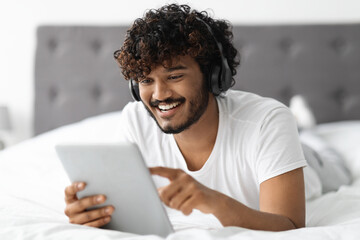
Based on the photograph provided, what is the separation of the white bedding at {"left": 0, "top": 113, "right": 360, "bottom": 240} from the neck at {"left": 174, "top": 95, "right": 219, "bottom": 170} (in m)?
0.16

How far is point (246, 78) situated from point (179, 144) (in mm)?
1034

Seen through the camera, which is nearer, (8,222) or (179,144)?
(8,222)

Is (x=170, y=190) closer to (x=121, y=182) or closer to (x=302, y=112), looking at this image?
(x=121, y=182)

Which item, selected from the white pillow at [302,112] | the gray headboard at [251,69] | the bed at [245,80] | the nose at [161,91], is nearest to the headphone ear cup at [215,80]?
the nose at [161,91]

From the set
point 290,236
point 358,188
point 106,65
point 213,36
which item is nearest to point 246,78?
point 106,65

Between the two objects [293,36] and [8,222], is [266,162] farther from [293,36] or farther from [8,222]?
[293,36]

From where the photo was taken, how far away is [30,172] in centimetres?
151

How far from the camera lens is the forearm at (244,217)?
2.77ft

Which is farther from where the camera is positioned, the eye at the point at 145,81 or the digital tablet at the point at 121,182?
the eye at the point at 145,81

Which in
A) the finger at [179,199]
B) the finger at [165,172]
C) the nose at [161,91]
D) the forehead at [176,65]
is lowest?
the finger at [179,199]

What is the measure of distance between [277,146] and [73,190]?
47 centimetres

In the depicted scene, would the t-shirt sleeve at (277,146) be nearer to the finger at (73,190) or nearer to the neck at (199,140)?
the neck at (199,140)

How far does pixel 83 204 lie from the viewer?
93 centimetres

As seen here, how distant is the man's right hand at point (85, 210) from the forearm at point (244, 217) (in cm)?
23
